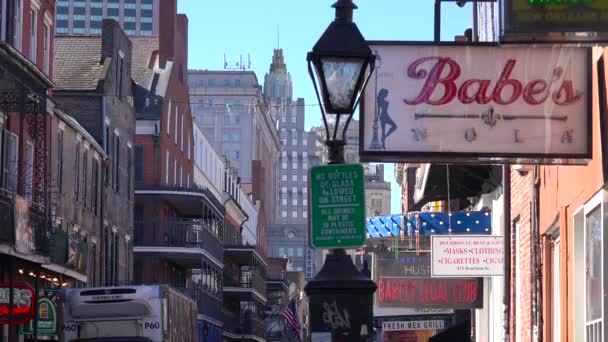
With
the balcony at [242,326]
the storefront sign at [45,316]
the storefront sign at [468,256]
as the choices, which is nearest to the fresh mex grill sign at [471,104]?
the storefront sign at [468,256]

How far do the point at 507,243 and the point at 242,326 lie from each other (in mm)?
61656

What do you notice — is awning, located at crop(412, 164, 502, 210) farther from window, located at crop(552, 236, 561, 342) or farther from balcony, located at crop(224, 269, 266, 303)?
balcony, located at crop(224, 269, 266, 303)

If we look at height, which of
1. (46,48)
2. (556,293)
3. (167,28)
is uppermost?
(167,28)

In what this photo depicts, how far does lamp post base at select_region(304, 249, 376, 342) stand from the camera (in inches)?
364

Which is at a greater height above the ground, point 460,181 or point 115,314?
point 460,181

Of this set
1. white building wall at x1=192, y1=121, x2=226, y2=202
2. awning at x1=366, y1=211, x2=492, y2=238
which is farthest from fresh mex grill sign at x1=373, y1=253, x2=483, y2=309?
white building wall at x1=192, y1=121, x2=226, y2=202

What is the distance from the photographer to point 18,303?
2988 cm

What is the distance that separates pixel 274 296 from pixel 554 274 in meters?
90.3

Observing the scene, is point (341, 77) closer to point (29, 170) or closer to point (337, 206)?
point (337, 206)

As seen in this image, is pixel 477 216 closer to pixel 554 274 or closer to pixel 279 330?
pixel 554 274

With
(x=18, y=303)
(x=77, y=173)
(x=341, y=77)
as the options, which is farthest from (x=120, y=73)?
(x=341, y=77)

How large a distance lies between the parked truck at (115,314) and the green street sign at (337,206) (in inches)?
678

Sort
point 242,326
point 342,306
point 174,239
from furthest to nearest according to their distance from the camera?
point 242,326 → point 174,239 → point 342,306

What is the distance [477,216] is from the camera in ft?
73.5
